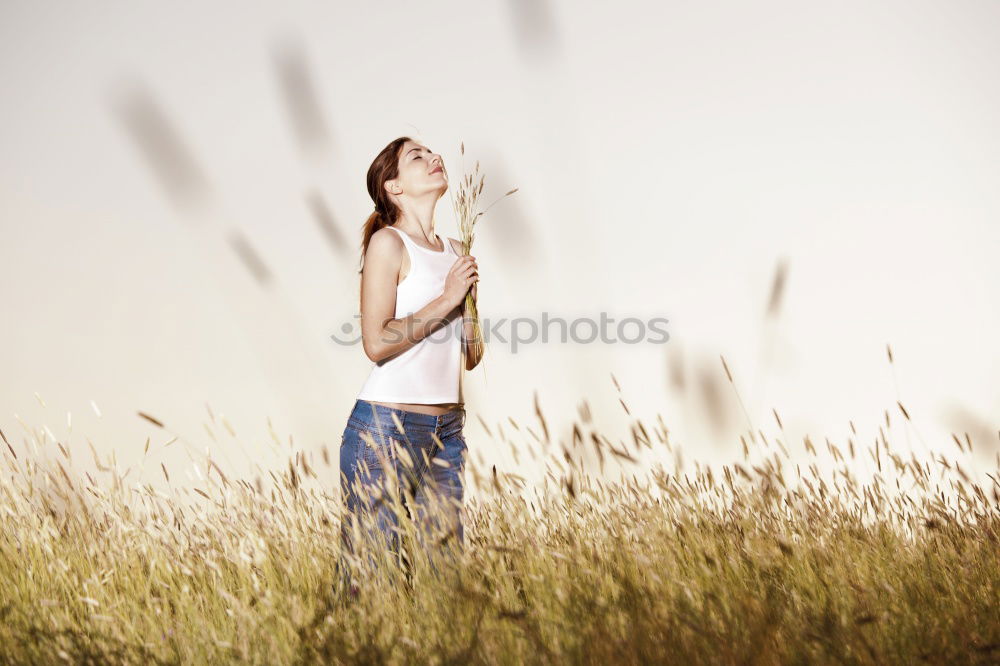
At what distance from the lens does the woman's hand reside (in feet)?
7.65

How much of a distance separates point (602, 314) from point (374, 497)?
1026mm

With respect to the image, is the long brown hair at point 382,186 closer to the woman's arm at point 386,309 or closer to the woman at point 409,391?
the woman at point 409,391

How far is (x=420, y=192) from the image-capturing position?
103 inches

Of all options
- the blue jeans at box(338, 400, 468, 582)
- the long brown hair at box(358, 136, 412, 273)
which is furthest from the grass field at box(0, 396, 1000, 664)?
the long brown hair at box(358, 136, 412, 273)

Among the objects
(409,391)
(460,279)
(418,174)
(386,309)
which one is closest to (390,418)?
(409,391)

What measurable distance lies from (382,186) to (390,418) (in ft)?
2.81

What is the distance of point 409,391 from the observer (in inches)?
90.9

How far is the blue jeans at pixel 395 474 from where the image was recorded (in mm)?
2162

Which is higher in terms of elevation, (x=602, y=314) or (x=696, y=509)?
(x=602, y=314)

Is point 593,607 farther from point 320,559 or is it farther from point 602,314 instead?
point 602,314

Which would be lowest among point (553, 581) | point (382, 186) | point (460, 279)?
point (553, 581)

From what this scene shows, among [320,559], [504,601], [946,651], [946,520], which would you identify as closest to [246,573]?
[320,559]

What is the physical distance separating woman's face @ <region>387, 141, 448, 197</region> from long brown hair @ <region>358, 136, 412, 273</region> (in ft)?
0.09

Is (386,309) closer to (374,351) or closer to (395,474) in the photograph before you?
(374,351)
